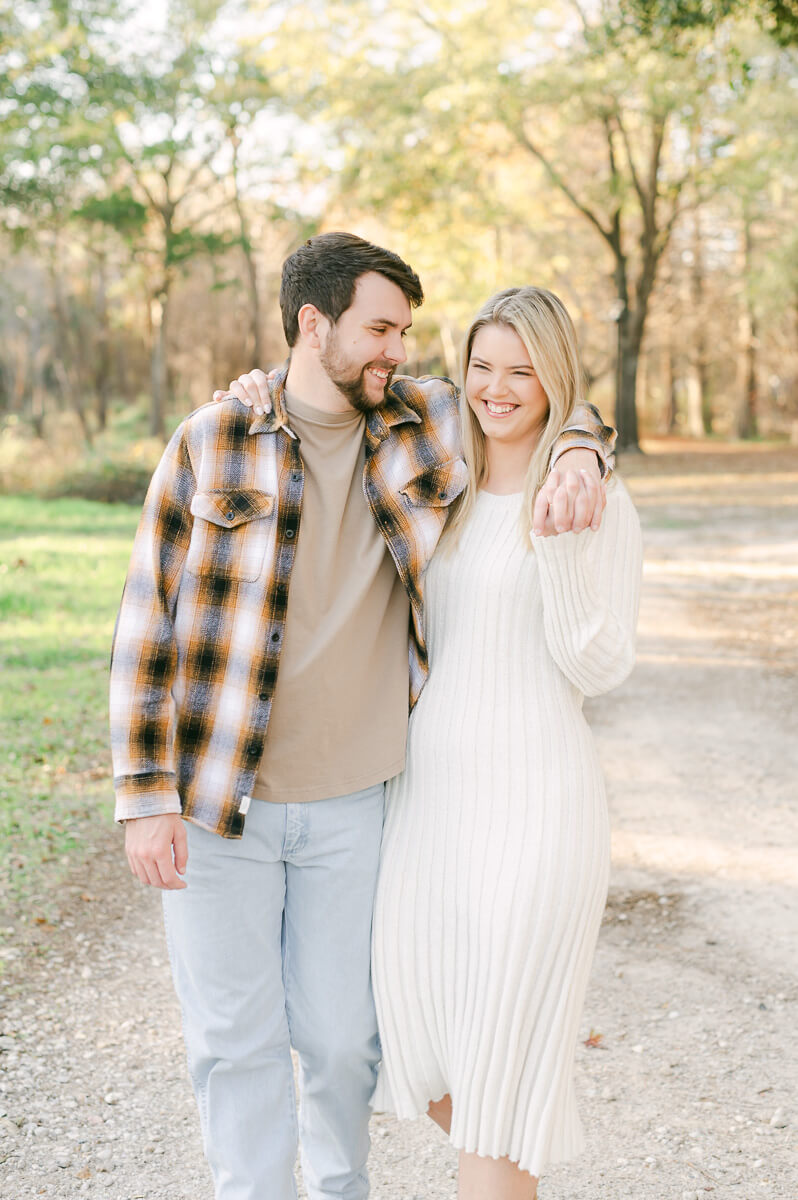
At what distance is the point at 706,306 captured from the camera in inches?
1540

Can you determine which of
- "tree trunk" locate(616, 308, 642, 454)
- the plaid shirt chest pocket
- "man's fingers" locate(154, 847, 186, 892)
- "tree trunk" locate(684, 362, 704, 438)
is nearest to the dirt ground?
"man's fingers" locate(154, 847, 186, 892)

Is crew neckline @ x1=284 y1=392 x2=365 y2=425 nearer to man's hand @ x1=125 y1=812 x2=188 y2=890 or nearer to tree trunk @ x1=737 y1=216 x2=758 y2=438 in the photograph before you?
man's hand @ x1=125 y1=812 x2=188 y2=890

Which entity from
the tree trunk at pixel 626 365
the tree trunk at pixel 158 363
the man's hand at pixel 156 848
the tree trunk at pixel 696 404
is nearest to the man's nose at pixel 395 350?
the man's hand at pixel 156 848

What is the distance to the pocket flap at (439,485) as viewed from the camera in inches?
104

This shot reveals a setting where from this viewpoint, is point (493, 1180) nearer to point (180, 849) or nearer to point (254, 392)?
point (180, 849)

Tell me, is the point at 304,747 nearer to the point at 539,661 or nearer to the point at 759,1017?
the point at 539,661

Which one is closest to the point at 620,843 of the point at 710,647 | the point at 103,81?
the point at 710,647

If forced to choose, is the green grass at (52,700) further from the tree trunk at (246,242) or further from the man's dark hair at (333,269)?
the tree trunk at (246,242)

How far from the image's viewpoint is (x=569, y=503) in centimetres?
229

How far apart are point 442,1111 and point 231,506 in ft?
4.88

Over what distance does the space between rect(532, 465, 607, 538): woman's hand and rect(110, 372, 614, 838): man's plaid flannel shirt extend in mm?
189

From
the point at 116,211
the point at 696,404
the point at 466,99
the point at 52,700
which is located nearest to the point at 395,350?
the point at 52,700

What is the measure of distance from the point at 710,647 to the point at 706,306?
106 ft

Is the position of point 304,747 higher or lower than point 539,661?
lower
